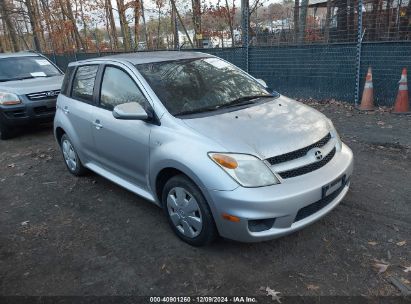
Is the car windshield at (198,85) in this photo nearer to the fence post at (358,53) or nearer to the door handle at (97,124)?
the door handle at (97,124)

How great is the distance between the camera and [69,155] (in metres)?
5.42

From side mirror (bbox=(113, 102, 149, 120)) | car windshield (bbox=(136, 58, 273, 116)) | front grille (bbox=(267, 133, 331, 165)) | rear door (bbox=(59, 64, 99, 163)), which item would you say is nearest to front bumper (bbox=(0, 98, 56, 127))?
rear door (bbox=(59, 64, 99, 163))

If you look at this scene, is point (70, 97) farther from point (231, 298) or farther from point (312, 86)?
point (312, 86)

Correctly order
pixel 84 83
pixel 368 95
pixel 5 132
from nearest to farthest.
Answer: pixel 84 83 < pixel 368 95 < pixel 5 132

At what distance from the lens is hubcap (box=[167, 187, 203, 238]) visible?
3229mm

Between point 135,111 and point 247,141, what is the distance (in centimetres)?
112

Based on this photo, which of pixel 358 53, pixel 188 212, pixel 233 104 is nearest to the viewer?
pixel 188 212

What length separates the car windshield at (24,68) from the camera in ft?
28.2

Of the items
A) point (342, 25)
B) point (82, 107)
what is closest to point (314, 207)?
point (82, 107)

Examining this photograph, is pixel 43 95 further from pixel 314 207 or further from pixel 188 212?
pixel 314 207

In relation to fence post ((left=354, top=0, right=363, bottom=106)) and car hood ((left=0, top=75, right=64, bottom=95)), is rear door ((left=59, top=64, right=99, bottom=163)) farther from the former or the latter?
fence post ((left=354, top=0, right=363, bottom=106))

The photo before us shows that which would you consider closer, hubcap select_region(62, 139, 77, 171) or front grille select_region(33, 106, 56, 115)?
hubcap select_region(62, 139, 77, 171)

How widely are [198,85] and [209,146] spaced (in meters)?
1.10

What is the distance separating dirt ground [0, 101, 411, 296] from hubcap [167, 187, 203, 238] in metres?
0.19
